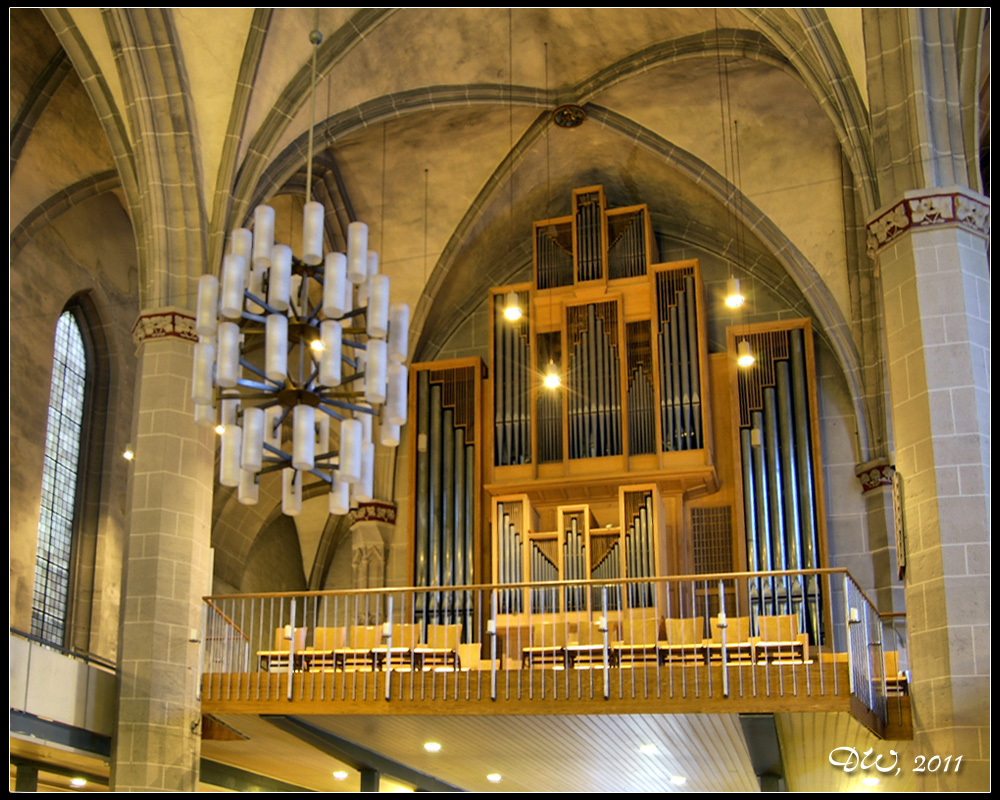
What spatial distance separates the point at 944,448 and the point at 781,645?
9.75ft

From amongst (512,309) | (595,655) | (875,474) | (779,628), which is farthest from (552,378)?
(779,628)

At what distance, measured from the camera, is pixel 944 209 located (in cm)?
1214

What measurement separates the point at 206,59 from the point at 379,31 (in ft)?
8.89

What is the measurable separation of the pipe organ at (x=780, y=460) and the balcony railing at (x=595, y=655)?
50 centimetres

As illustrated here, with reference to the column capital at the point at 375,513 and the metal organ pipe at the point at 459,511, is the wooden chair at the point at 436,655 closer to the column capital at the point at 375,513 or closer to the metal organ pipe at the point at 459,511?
the metal organ pipe at the point at 459,511

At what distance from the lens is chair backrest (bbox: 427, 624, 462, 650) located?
1517cm

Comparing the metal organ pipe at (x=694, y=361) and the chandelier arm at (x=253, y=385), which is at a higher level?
the metal organ pipe at (x=694, y=361)

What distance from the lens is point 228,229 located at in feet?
51.1

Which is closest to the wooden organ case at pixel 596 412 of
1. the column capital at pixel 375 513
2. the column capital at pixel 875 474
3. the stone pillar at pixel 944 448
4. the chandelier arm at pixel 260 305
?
the column capital at pixel 375 513

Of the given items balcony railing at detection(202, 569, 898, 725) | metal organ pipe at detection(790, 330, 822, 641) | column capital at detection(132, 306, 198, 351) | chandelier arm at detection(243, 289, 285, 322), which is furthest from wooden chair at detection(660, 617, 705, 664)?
column capital at detection(132, 306, 198, 351)

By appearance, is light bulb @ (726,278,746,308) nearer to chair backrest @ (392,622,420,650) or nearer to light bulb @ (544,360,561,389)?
light bulb @ (544,360,561,389)

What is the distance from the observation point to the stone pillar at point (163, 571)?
43.8ft

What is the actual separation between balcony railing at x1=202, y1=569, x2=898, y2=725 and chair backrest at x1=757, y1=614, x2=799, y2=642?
22 mm

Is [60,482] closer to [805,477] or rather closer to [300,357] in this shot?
[300,357]
